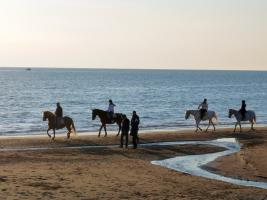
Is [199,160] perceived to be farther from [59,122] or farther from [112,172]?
[59,122]

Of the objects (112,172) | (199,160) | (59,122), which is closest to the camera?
(112,172)

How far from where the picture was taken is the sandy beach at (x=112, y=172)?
16.8 metres

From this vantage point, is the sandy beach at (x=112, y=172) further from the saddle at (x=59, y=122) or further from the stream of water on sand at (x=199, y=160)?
the saddle at (x=59, y=122)

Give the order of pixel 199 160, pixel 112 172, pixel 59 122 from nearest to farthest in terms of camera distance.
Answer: pixel 112 172, pixel 199 160, pixel 59 122

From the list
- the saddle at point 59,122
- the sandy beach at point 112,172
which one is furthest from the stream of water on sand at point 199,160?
the saddle at point 59,122

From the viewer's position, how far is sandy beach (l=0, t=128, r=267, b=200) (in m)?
16.8

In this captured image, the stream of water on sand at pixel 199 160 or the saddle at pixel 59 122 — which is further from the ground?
the saddle at pixel 59 122

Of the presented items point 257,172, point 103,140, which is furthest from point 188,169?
point 103,140

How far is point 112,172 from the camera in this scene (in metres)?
20.8

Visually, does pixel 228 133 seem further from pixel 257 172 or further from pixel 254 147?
pixel 257 172

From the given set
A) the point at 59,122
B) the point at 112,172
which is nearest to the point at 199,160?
the point at 112,172

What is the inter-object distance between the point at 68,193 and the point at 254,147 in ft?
48.8

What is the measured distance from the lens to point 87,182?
18344 millimetres

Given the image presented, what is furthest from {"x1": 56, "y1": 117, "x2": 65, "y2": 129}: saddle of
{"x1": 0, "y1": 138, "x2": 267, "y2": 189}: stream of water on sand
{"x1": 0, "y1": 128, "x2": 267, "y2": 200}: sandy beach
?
{"x1": 0, "y1": 138, "x2": 267, "y2": 189}: stream of water on sand
